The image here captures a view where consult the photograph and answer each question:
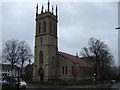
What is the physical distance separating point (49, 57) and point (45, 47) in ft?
11.3

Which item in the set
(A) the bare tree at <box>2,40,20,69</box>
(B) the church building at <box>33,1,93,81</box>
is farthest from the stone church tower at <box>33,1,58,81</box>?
(A) the bare tree at <box>2,40,20,69</box>

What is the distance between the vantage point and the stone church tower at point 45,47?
57781 mm

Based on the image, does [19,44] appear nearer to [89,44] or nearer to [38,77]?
[38,77]

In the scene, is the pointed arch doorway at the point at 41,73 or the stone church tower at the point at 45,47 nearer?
the stone church tower at the point at 45,47

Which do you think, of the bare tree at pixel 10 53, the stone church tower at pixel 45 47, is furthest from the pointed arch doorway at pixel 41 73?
the bare tree at pixel 10 53

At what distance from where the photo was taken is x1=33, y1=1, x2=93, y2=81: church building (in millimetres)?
57825

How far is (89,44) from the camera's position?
183ft

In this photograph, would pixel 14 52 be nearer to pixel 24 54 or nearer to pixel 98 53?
pixel 24 54

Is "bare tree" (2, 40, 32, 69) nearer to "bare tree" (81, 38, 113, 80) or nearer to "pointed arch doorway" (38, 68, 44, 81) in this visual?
"pointed arch doorway" (38, 68, 44, 81)

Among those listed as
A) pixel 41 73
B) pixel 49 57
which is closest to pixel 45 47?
pixel 49 57

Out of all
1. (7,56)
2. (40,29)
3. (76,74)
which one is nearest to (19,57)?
(7,56)

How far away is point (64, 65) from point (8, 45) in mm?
18318

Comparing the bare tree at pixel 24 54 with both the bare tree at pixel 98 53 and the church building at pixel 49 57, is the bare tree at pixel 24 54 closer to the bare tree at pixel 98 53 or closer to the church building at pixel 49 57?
the church building at pixel 49 57

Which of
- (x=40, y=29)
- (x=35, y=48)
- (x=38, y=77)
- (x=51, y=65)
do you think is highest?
(x=40, y=29)
